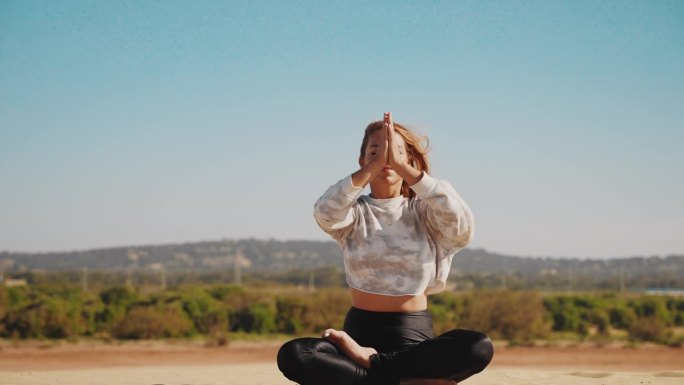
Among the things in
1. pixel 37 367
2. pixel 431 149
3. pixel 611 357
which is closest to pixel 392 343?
pixel 431 149

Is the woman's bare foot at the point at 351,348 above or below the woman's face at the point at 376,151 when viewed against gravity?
below

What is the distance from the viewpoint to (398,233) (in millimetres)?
4371

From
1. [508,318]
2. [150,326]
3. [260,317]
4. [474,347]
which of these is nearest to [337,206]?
[474,347]

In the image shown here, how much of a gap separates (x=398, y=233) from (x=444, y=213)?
32 cm

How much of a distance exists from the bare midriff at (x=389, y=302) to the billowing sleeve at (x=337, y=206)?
16.5 inches

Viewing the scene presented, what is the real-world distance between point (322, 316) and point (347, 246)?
52.3ft

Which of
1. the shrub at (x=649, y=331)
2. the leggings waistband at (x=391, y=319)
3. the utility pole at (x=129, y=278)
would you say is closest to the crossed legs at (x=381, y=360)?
the leggings waistband at (x=391, y=319)

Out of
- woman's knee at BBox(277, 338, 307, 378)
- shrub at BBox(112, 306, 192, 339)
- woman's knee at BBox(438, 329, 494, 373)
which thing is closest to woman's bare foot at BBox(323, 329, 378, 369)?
woman's knee at BBox(277, 338, 307, 378)

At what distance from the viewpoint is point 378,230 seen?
172 inches

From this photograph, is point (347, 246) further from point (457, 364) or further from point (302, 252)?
point (302, 252)

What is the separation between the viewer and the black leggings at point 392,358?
404cm

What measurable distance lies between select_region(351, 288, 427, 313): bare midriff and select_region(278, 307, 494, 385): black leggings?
0.05 metres

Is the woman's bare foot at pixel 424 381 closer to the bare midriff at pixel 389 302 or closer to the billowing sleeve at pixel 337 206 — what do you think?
the bare midriff at pixel 389 302

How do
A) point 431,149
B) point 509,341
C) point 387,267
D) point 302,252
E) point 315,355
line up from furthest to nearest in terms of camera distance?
point 302,252, point 509,341, point 431,149, point 387,267, point 315,355
